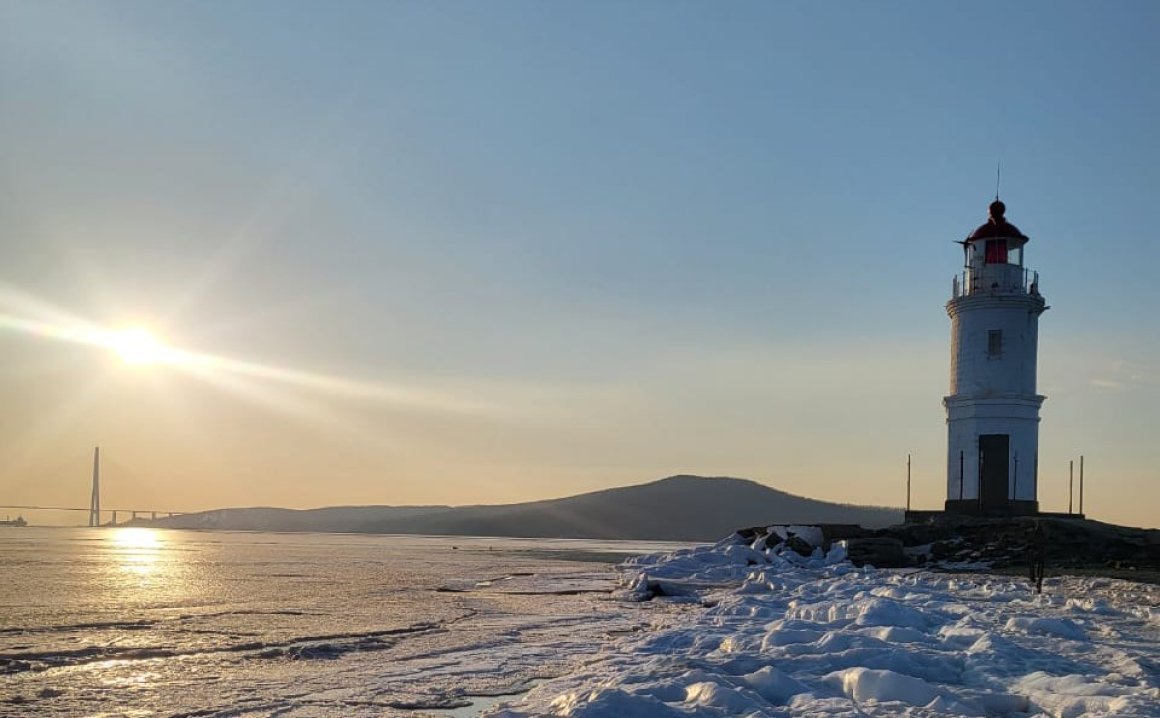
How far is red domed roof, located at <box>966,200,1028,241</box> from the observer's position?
1244 inches

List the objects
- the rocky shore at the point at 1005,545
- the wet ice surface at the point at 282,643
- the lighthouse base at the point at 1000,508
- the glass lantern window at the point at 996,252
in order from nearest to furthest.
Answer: the wet ice surface at the point at 282,643, the rocky shore at the point at 1005,545, the lighthouse base at the point at 1000,508, the glass lantern window at the point at 996,252

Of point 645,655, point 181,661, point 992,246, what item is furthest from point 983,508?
point 181,661

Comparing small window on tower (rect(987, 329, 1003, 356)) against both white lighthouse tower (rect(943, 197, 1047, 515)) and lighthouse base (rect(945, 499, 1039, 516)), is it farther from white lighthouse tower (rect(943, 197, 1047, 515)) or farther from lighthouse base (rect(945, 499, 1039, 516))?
lighthouse base (rect(945, 499, 1039, 516))

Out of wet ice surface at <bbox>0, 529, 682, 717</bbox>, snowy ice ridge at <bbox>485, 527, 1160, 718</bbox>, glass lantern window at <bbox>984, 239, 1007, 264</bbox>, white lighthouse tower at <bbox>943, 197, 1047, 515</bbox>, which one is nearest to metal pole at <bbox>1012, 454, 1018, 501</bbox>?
white lighthouse tower at <bbox>943, 197, 1047, 515</bbox>

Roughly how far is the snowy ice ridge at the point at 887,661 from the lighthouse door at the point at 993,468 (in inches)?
612

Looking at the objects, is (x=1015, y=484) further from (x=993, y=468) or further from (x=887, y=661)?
(x=887, y=661)

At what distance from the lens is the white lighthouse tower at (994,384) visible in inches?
1158

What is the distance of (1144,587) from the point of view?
14547 millimetres

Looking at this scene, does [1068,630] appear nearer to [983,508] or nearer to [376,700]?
[376,700]

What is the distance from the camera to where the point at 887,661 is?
7238 mm

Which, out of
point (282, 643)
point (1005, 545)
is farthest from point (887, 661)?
point (1005, 545)

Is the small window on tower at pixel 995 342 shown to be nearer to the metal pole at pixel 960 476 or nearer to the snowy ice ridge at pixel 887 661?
the metal pole at pixel 960 476

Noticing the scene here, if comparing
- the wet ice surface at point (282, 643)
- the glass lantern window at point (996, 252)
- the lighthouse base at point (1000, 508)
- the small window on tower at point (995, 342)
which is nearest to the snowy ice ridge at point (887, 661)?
the wet ice surface at point (282, 643)

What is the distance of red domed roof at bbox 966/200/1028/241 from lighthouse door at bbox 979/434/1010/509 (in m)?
6.99
